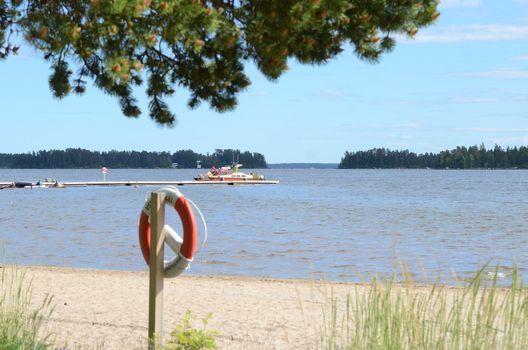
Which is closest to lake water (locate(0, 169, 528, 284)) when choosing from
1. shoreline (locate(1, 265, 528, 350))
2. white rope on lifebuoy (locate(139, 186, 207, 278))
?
shoreline (locate(1, 265, 528, 350))

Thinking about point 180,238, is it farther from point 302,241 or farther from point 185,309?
point 302,241

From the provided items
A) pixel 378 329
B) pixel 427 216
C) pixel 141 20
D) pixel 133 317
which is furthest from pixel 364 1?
pixel 427 216

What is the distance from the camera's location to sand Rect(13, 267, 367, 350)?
7.59 metres

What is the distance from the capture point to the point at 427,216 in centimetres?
4512

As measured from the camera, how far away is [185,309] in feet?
32.0

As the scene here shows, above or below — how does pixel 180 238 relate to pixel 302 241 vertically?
above

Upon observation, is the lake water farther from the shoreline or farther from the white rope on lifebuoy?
the white rope on lifebuoy

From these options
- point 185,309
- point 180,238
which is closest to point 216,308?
point 185,309

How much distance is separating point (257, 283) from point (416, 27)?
815cm

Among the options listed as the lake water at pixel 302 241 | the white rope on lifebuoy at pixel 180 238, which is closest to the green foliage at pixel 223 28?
the white rope on lifebuoy at pixel 180 238

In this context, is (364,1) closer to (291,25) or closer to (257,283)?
(291,25)

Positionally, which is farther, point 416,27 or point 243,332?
point 243,332

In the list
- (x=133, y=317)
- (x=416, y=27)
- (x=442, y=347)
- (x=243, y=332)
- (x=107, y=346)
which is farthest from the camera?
(x=133, y=317)

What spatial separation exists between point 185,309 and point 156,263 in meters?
3.51
